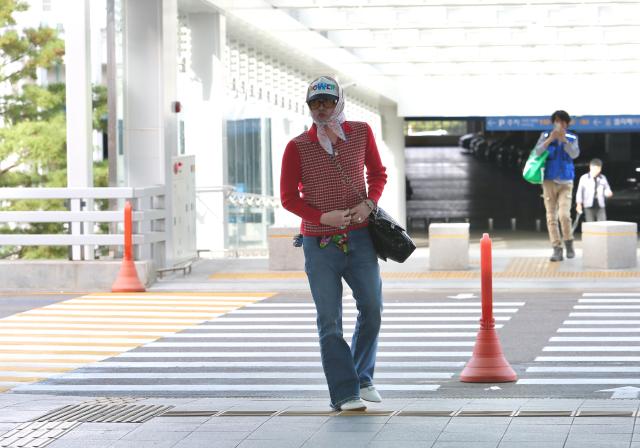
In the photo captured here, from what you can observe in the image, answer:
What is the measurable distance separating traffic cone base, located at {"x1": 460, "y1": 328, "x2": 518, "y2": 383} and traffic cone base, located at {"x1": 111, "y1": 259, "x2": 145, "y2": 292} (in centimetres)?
828

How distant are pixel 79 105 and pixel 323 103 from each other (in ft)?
36.8

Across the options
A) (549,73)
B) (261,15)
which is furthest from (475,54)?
(261,15)

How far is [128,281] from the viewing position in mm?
18703

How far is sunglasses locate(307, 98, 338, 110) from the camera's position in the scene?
8.89 m

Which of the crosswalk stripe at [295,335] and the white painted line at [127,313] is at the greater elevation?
the white painted line at [127,313]

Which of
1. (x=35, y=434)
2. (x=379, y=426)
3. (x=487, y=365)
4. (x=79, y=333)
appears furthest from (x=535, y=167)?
(x=35, y=434)

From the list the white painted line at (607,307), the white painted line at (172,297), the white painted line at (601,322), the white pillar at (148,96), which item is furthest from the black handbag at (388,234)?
the white pillar at (148,96)

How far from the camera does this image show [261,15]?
92.8ft

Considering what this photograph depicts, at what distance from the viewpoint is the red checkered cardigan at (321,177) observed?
29.4ft

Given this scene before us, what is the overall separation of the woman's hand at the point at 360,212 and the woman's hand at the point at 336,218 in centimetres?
6

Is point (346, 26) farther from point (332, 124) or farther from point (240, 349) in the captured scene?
point (332, 124)

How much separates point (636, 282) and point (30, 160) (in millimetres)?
19772

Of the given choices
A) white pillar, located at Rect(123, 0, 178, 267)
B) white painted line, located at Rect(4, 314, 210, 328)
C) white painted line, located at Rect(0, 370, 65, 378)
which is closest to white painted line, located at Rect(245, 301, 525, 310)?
white painted line, located at Rect(4, 314, 210, 328)

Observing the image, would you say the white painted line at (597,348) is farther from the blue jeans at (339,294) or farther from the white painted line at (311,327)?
the blue jeans at (339,294)
